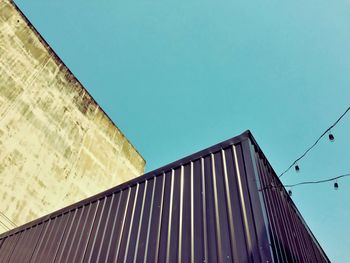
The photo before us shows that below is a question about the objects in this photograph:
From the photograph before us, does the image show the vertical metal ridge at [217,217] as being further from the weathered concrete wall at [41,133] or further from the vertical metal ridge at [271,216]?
the weathered concrete wall at [41,133]

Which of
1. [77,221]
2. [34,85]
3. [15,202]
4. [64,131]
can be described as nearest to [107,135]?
[64,131]

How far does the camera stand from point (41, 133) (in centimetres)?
1037

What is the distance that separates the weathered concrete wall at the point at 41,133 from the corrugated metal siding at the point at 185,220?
11.7 feet

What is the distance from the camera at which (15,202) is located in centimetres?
853

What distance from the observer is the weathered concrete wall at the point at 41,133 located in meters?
8.84

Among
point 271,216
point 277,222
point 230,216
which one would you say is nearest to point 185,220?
point 230,216

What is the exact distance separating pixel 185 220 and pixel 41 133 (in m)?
8.68

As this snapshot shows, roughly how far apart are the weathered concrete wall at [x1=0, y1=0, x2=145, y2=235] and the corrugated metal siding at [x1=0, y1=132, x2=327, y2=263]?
11.7 feet

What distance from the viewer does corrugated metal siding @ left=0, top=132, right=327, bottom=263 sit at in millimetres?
3230

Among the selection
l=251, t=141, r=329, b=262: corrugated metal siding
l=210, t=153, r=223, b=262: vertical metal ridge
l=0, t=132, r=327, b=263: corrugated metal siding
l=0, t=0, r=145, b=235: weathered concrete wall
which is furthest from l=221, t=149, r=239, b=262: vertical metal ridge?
l=0, t=0, r=145, b=235: weathered concrete wall

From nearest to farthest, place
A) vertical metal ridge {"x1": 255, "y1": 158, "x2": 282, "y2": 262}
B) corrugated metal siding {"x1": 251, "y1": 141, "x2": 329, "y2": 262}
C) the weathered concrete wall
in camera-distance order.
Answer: vertical metal ridge {"x1": 255, "y1": 158, "x2": 282, "y2": 262} < corrugated metal siding {"x1": 251, "y1": 141, "x2": 329, "y2": 262} < the weathered concrete wall

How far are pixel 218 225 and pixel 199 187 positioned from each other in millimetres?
807

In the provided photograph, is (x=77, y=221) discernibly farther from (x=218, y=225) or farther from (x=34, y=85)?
(x=34, y=85)

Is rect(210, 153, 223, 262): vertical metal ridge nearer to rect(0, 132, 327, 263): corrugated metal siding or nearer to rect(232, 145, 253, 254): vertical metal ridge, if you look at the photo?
rect(0, 132, 327, 263): corrugated metal siding
